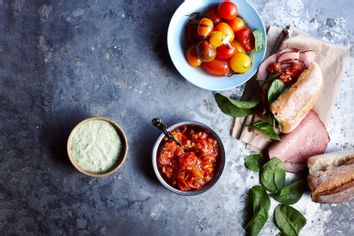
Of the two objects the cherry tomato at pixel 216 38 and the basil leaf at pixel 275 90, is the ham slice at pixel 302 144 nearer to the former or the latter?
the basil leaf at pixel 275 90

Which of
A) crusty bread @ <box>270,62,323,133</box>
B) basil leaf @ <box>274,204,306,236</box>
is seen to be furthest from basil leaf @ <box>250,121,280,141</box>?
basil leaf @ <box>274,204,306,236</box>

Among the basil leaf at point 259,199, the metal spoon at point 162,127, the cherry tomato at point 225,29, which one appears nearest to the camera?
the metal spoon at point 162,127

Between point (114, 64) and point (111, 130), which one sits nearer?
point (111, 130)

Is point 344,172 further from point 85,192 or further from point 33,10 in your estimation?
point 33,10

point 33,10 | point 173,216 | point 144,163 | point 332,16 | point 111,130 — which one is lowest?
point 173,216

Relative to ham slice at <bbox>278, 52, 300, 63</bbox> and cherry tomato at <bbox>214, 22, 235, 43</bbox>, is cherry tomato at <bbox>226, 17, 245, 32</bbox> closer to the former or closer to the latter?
cherry tomato at <bbox>214, 22, 235, 43</bbox>

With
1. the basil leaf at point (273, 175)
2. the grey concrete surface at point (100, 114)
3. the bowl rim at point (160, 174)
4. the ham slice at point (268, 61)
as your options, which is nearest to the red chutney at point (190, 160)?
the bowl rim at point (160, 174)

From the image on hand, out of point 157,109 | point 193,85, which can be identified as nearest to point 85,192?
point 157,109
